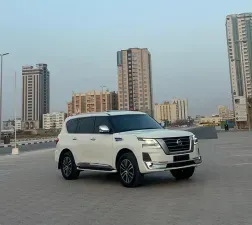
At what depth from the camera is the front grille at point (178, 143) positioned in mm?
8461

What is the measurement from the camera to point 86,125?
35.0ft

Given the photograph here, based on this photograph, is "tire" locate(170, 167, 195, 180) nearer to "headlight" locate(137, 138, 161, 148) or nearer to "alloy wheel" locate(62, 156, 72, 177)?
"headlight" locate(137, 138, 161, 148)

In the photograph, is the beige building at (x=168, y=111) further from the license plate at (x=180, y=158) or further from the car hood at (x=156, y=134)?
the license plate at (x=180, y=158)

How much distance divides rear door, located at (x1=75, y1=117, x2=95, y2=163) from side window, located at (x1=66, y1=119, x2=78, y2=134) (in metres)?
0.21

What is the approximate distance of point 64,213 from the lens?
6.26m

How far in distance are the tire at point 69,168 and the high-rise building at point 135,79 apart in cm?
6374

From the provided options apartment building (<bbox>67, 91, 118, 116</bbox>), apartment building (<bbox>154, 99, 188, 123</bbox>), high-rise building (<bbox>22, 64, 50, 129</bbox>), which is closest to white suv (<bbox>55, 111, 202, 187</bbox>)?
apartment building (<bbox>67, 91, 118, 116</bbox>)

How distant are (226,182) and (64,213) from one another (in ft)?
14.6

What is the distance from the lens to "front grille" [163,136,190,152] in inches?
333

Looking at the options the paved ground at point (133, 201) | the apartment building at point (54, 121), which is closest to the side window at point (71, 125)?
the paved ground at point (133, 201)

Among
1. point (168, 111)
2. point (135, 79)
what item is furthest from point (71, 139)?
point (168, 111)

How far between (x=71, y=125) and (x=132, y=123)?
97.4 inches

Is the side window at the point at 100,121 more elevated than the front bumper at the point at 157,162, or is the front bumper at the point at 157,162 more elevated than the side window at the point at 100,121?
the side window at the point at 100,121

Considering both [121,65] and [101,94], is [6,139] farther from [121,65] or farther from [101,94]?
[121,65]
